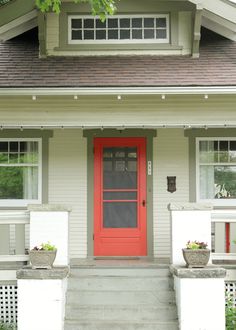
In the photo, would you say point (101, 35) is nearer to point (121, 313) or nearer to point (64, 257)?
point (64, 257)

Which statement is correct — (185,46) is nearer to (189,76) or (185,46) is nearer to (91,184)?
(189,76)

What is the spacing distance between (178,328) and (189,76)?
4293 millimetres

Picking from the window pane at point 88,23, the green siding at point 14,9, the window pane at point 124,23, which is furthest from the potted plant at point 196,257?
the green siding at point 14,9

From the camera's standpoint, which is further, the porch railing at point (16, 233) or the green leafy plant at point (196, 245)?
the porch railing at point (16, 233)

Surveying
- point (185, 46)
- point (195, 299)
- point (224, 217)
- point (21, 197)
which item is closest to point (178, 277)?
point (195, 299)

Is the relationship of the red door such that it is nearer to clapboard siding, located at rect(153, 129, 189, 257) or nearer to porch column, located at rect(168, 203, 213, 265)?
clapboard siding, located at rect(153, 129, 189, 257)

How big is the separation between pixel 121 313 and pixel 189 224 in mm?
1644

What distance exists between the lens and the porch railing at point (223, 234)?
838cm

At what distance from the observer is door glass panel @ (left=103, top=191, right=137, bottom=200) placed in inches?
417

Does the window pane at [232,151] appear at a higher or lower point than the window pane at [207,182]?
higher

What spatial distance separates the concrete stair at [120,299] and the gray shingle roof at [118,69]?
3093 mm

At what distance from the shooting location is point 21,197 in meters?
10.6

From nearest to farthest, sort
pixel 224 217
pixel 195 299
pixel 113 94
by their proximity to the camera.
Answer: pixel 195 299 → pixel 224 217 → pixel 113 94

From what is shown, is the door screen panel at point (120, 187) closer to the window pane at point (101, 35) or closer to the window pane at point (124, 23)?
the window pane at point (101, 35)
